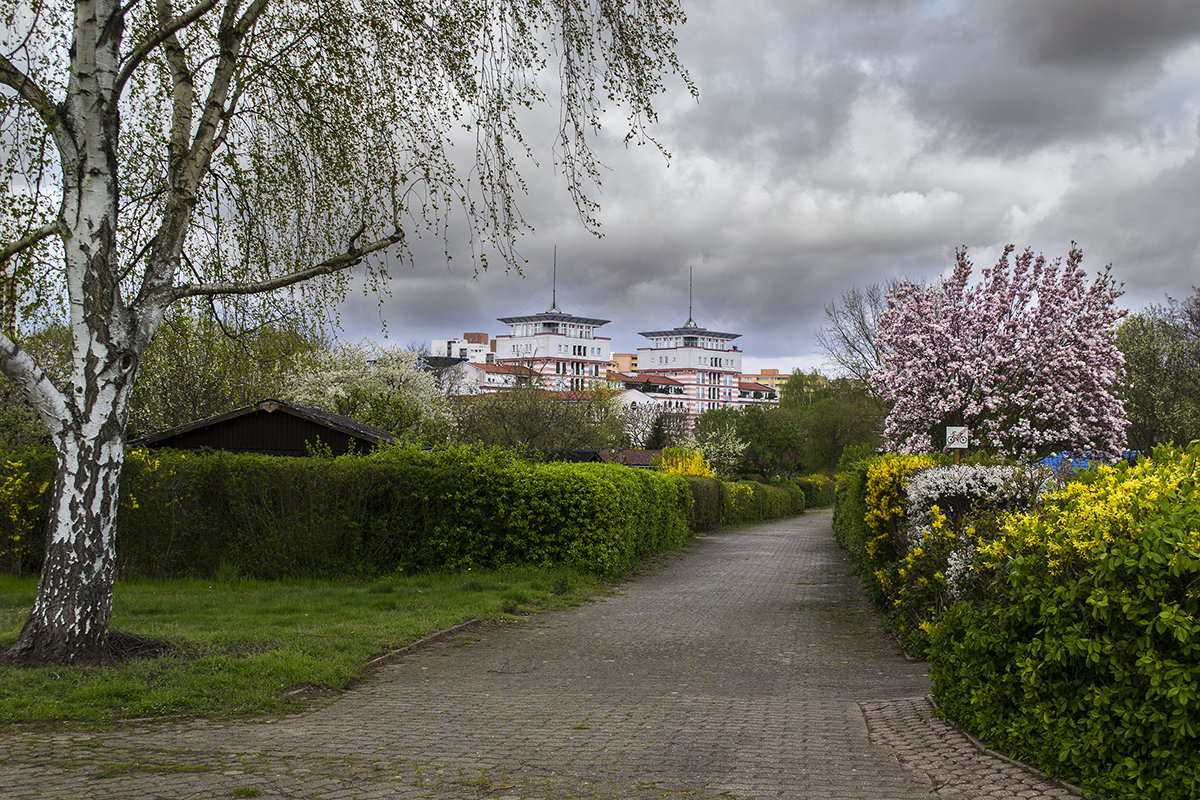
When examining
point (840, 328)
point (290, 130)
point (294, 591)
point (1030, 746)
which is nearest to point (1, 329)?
point (290, 130)

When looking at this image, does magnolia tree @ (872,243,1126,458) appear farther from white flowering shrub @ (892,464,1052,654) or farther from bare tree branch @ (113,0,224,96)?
bare tree branch @ (113,0,224,96)

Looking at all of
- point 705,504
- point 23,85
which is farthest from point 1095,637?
point 705,504

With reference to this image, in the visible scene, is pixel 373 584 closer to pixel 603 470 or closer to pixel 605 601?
pixel 605 601

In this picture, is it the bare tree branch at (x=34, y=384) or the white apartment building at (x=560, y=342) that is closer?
the bare tree branch at (x=34, y=384)

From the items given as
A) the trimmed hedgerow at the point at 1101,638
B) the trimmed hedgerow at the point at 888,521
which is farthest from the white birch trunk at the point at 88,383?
the trimmed hedgerow at the point at 888,521

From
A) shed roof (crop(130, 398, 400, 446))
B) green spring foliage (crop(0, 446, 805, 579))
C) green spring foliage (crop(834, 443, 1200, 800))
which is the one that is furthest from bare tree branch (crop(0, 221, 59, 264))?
shed roof (crop(130, 398, 400, 446))

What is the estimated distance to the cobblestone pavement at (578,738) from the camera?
16.0 feet

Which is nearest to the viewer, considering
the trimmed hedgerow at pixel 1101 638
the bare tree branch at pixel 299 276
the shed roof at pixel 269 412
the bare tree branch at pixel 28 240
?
the trimmed hedgerow at pixel 1101 638

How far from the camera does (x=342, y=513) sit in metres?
15.0

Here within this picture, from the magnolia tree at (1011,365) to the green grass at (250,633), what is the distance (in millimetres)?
11655

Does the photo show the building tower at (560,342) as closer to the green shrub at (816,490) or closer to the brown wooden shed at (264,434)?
the green shrub at (816,490)

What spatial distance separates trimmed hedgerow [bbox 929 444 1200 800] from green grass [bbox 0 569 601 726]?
4741 millimetres

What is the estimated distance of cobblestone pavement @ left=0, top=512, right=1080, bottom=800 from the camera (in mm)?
4875

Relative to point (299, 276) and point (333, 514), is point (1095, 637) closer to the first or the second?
point (299, 276)
